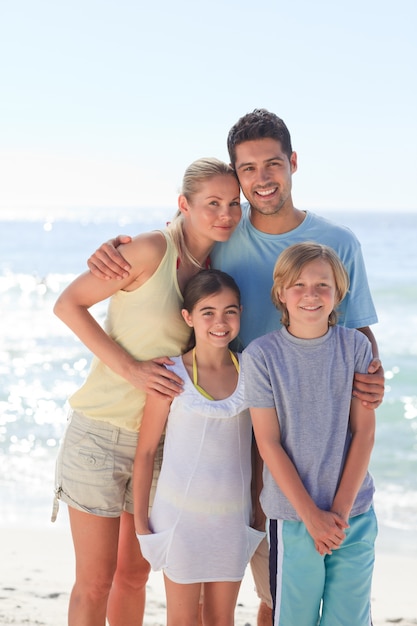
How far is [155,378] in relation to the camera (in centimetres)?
326

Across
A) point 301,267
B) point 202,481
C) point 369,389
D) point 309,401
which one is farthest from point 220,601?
point 301,267

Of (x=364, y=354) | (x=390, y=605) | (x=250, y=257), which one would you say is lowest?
(x=390, y=605)

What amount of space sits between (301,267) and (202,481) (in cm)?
93

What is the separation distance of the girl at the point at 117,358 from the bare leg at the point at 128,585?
197 mm

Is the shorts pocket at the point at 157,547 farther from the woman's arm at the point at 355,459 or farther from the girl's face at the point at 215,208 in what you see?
the girl's face at the point at 215,208

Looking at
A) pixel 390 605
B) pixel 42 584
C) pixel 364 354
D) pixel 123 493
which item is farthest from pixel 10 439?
pixel 364 354

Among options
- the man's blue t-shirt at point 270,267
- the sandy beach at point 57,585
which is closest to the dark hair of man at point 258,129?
the man's blue t-shirt at point 270,267

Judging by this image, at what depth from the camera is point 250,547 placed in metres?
3.26

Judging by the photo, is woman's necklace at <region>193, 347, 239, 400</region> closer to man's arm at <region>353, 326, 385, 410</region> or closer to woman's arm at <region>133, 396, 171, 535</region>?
woman's arm at <region>133, 396, 171, 535</region>

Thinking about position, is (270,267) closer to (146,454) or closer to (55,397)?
(146,454)

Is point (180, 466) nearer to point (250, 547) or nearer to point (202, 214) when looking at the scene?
point (250, 547)

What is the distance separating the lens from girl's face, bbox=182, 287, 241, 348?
3.31m

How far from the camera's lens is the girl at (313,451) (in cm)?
302

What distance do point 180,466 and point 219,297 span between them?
2.32 feet
